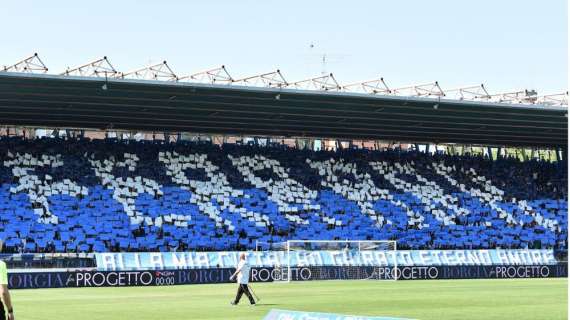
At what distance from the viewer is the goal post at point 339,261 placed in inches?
1948

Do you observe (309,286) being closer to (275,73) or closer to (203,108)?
(275,73)

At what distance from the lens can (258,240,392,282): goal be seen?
49438 mm

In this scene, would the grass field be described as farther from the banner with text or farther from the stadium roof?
the stadium roof

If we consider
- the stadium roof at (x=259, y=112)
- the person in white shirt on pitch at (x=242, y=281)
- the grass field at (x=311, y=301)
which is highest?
the stadium roof at (x=259, y=112)

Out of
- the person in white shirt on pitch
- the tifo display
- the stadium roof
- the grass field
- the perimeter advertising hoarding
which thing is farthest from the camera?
the tifo display

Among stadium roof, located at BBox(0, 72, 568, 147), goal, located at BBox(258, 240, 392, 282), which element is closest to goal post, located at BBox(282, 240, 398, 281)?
goal, located at BBox(258, 240, 392, 282)

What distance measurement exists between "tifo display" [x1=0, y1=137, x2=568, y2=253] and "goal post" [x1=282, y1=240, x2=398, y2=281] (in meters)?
2.98

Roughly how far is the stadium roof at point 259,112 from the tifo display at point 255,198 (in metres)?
1.59

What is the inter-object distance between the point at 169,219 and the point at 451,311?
29519mm

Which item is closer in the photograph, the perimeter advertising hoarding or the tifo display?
the perimeter advertising hoarding

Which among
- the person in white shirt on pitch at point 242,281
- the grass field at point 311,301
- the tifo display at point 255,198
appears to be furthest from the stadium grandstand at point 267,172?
the person in white shirt on pitch at point 242,281

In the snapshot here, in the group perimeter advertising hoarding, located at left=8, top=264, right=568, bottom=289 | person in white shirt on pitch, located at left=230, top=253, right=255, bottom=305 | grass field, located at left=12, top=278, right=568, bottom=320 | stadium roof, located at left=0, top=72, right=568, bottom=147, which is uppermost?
stadium roof, located at left=0, top=72, right=568, bottom=147

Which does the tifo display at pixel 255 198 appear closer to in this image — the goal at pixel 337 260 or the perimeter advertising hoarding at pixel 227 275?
the goal at pixel 337 260

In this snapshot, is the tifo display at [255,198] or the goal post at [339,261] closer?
the goal post at [339,261]
